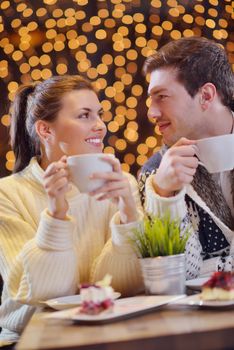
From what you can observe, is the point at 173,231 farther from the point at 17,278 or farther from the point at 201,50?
the point at 201,50

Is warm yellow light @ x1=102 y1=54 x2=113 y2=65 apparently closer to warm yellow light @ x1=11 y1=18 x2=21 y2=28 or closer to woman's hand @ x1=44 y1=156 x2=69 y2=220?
warm yellow light @ x1=11 y1=18 x2=21 y2=28

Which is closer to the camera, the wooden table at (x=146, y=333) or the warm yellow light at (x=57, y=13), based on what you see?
the wooden table at (x=146, y=333)

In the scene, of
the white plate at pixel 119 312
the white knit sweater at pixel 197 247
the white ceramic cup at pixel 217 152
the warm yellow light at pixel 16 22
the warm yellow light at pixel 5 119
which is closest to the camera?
the white plate at pixel 119 312

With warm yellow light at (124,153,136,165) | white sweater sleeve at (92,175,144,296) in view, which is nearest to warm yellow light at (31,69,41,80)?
warm yellow light at (124,153,136,165)

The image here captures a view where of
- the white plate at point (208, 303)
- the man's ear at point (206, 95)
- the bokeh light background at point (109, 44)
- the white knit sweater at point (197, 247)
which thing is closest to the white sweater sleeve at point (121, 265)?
the white knit sweater at point (197, 247)

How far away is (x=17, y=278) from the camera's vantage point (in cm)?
147

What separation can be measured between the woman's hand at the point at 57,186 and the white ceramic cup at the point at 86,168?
0.16 feet

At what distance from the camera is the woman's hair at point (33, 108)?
5.98 ft

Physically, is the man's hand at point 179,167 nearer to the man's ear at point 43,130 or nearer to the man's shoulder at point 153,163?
the man's shoulder at point 153,163

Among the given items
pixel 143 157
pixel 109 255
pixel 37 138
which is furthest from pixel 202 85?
Answer: pixel 143 157

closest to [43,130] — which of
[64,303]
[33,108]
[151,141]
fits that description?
[33,108]

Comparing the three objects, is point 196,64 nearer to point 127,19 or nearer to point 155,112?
point 155,112

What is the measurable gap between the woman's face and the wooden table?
0.77 meters

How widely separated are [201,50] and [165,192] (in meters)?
0.71
